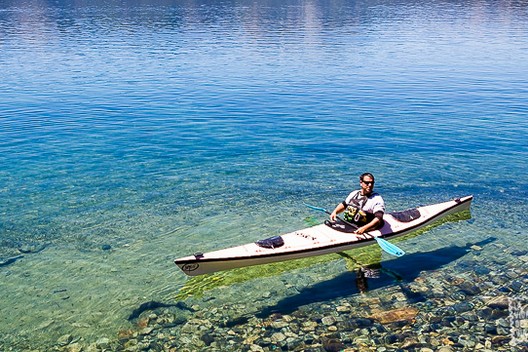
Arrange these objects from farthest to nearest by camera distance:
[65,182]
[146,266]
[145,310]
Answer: [65,182] → [146,266] → [145,310]

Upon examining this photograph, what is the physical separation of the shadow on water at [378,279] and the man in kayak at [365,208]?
4.31ft

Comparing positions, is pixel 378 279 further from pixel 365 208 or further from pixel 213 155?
pixel 213 155

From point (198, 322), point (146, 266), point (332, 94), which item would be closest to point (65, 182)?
point (146, 266)

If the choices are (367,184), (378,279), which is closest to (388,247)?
(378,279)

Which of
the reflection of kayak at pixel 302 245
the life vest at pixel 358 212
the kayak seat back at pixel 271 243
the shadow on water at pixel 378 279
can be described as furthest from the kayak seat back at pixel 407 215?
the kayak seat back at pixel 271 243

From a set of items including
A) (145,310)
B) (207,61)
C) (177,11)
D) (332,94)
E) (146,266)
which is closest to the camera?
(145,310)

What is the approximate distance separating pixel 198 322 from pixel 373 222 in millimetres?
6091

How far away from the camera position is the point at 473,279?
16.3m

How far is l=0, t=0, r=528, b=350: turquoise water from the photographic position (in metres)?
16.9

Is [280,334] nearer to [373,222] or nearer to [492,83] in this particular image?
[373,222]

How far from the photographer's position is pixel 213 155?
28.8 metres

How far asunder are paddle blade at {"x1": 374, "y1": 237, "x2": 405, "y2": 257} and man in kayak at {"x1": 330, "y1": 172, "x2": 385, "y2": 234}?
0.54 m

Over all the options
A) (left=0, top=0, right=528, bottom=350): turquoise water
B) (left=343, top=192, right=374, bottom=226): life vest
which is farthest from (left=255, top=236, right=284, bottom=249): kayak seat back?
(left=343, top=192, right=374, bottom=226): life vest

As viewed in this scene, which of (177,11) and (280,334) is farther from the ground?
(177,11)
